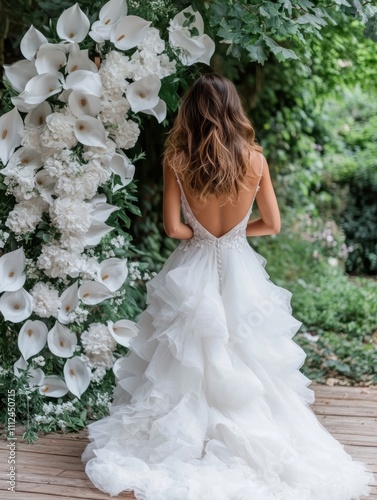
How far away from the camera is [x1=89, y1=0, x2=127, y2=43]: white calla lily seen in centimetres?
354

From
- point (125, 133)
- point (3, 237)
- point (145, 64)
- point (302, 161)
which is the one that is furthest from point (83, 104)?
point (302, 161)

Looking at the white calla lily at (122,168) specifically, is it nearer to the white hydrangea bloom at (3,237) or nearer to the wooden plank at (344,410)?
the white hydrangea bloom at (3,237)

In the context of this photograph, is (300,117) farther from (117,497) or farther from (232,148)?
(117,497)

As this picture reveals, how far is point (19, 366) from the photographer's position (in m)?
3.74

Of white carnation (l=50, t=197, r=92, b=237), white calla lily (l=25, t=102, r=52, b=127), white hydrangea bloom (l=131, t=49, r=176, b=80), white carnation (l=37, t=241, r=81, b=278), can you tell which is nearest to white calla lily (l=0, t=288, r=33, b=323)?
white carnation (l=37, t=241, r=81, b=278)

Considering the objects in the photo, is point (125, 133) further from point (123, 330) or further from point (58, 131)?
point (123, 330)

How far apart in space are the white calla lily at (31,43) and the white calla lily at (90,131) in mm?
362

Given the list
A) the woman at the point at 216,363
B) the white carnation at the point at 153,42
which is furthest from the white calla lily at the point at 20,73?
the woman at the point at 216,363

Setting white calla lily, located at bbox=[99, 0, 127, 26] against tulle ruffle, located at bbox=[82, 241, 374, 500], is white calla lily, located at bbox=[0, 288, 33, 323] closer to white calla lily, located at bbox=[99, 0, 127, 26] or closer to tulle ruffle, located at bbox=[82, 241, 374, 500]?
tulle ruffle, located at bbox=[82, 241, 374, 500]

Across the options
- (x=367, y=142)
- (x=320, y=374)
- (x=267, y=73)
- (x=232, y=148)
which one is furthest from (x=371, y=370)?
(x=367, y=142)

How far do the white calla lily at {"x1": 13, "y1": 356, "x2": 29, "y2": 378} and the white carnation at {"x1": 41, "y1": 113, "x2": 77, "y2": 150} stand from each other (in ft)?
3.39

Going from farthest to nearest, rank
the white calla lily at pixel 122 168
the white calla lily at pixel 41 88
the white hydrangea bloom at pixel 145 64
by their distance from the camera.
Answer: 1. the white calla lily at pixel 122 168
2. the white hydrangea bloom at pixel 145 64
3. the white calla lily at pixel 41 88

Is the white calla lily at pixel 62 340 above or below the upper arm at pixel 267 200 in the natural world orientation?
below

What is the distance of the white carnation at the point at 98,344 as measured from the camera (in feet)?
12.6
